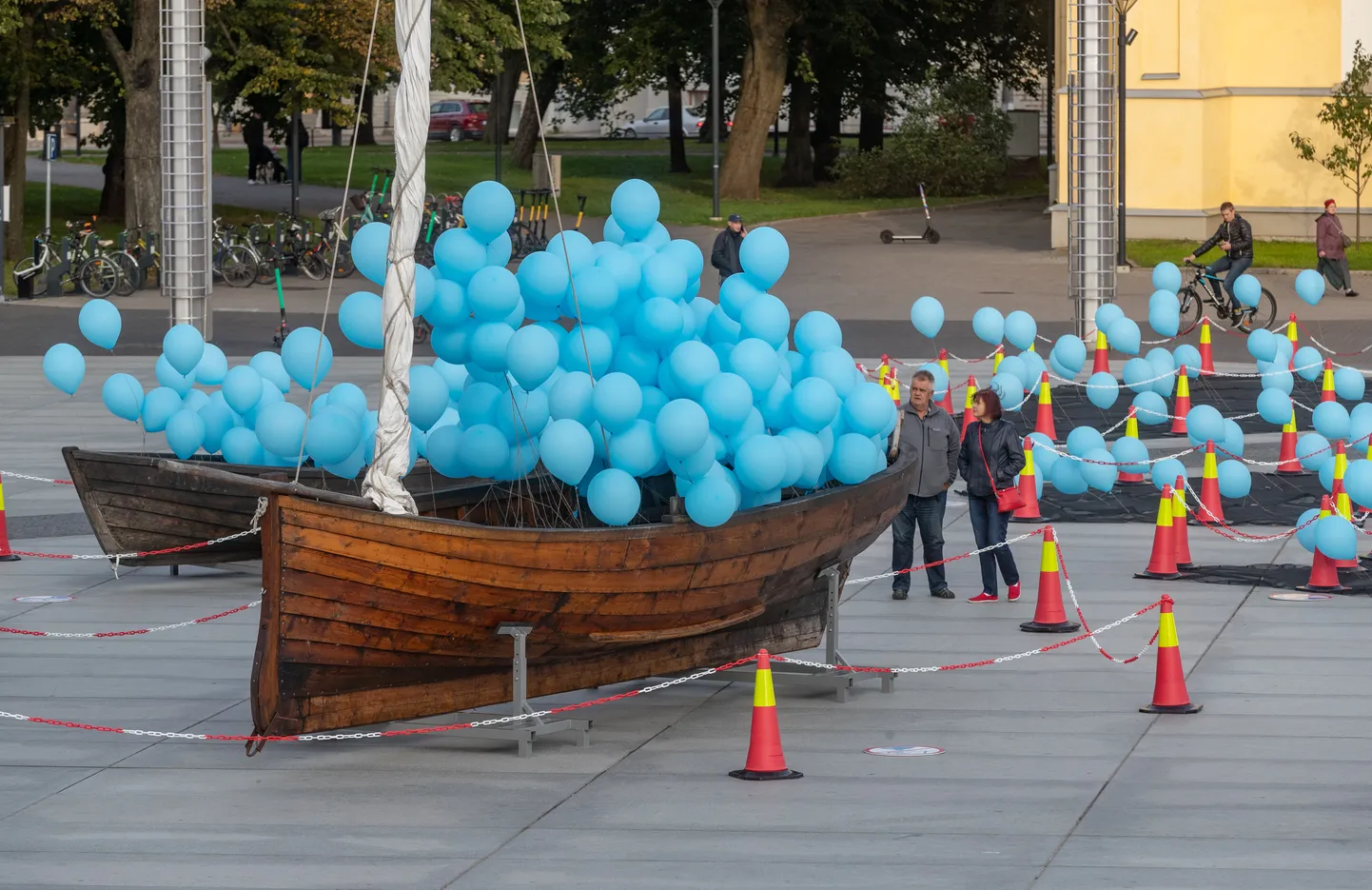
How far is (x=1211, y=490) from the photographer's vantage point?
54.6 feet

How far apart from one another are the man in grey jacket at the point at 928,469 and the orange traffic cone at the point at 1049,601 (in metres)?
1.30

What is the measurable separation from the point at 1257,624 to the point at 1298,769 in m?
3.58

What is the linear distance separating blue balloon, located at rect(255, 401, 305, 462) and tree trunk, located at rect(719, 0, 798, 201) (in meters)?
44.6

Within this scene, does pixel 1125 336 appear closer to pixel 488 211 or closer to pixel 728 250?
pixel 728 250

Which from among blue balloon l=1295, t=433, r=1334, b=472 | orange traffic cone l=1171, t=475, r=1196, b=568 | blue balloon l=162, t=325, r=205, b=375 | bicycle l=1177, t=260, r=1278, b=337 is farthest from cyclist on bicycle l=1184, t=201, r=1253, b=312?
blue balloon l=162, t=325, r=205, b=375

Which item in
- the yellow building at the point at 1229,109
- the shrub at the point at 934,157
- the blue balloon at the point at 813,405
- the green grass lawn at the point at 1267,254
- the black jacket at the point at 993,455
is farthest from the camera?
the shrub at the point at 934,157

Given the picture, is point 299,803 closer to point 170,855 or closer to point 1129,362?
point 170,855

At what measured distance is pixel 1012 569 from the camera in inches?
558

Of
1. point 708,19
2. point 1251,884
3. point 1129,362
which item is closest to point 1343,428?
point 1129,362

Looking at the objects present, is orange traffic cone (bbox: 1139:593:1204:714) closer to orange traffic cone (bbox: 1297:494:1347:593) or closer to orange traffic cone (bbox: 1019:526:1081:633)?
orange traffic cone (bbox: 1019:526:1081:633)

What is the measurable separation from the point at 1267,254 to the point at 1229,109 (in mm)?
4817

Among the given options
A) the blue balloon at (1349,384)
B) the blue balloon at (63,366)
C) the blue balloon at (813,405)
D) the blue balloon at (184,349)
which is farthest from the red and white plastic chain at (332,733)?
Answer: the blue balloon at (1349,384)

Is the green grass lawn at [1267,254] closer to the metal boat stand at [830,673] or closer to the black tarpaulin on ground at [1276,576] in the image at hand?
the black tarpaulin on ground at [1276,576]

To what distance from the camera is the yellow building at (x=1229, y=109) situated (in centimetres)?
4375
